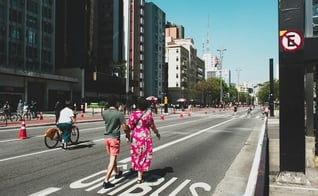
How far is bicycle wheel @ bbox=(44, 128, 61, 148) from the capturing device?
1361cm

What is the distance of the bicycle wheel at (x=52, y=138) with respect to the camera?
1361cm

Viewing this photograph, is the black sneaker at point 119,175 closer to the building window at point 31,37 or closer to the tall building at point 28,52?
the tall building at point 28,52

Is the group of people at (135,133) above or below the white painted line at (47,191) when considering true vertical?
above

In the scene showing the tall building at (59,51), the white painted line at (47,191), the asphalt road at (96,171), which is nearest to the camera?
the white painted line at (47,191)

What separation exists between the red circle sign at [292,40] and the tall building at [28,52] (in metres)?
47.9

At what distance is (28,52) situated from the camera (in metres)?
66.1

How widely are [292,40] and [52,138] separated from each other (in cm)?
902

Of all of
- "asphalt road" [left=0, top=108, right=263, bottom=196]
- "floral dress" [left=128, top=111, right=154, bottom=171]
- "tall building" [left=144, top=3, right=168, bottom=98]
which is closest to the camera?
"asphalt road" [left=0, top=108, right=263, bottom=196]

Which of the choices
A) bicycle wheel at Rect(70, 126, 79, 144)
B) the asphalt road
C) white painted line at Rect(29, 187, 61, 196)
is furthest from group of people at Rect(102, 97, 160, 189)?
bicycle wheel at Rect(70, 126, 79, 144)

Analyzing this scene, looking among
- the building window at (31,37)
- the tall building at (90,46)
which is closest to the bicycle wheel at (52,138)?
the tall building at (90,46)

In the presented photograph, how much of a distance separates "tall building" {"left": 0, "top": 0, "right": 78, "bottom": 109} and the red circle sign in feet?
157

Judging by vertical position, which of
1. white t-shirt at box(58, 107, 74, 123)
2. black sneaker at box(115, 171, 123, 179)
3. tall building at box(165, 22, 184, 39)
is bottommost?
black sneaker at box(115, 171, 123, 179)

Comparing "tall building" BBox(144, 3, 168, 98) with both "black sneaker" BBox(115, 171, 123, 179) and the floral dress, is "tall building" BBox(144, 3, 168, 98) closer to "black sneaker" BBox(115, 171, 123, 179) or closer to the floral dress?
"black sneaker" BBox(115, 171, 123, 179)

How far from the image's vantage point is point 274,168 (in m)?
10.2
